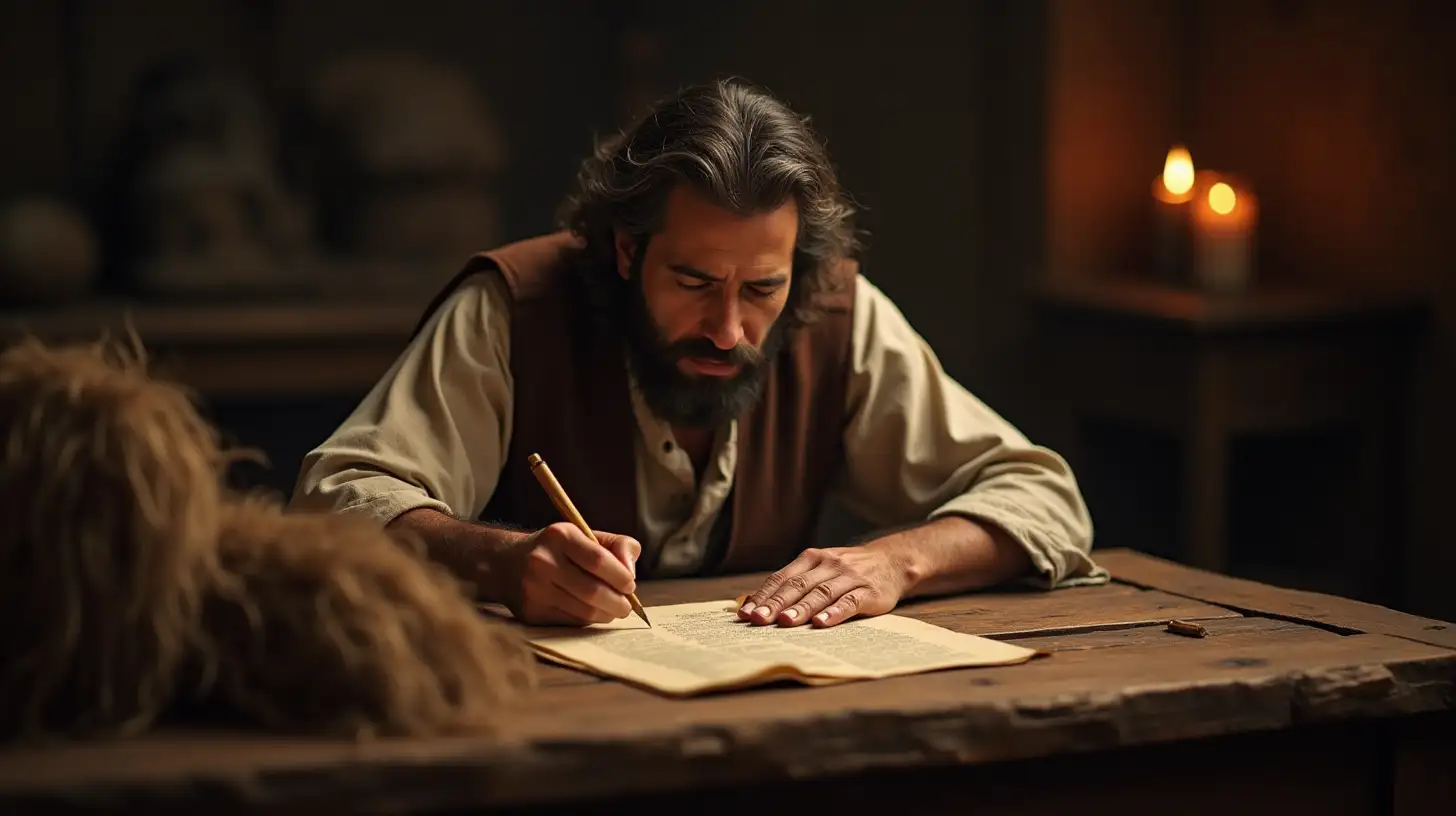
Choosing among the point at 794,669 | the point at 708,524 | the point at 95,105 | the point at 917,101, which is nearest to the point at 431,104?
the point at 95,105

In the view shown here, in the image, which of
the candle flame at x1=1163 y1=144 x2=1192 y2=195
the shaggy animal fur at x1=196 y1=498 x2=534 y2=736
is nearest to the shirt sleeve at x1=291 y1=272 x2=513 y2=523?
the shaggy animal fur at x1=196 y1=498 x2=534 y2=736

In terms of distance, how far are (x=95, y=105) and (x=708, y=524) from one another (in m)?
3.71

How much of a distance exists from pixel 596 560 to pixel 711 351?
1.79 ft

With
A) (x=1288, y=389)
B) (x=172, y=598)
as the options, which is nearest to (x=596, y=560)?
(x=172, y=598)

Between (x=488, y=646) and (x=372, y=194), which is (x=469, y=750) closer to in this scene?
(x=488, y=646)

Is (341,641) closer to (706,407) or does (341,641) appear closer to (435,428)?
(435,428)

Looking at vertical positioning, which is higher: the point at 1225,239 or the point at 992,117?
the point at 992,117

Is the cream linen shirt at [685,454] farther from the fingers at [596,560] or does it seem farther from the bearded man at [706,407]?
the fingers at [596,560]

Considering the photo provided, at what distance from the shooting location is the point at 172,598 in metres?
1.73

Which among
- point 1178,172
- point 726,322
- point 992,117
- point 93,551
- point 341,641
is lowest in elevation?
point 341,641

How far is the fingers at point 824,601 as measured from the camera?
7.57 ft

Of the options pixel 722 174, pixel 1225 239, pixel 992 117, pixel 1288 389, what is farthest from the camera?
pixel 992 117

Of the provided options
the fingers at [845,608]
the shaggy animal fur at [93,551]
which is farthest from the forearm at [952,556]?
the shaggy animal fur at [93,551]

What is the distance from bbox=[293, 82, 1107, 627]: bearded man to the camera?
260cm
